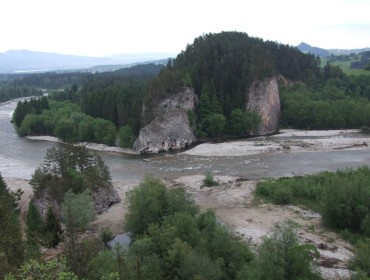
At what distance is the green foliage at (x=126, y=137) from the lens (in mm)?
87250

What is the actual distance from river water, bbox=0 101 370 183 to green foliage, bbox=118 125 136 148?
486cm

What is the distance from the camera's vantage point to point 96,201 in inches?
2014

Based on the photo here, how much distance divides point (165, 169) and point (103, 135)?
26.5 meters

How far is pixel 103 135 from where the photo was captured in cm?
9150

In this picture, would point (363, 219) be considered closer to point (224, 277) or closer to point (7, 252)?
point (224, 277)

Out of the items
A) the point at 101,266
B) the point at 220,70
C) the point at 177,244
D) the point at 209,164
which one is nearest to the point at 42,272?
the point at 101,266

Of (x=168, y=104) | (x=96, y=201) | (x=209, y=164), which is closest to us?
(x=96, y=201)

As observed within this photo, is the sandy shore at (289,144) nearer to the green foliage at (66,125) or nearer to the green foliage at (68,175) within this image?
the green foliage at (66,125)

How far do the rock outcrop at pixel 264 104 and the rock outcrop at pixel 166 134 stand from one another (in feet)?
58.5

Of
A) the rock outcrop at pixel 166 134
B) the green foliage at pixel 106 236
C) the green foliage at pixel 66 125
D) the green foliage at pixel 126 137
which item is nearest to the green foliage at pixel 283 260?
the green foliage at pixel 106 236

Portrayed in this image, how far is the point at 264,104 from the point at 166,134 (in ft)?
89.6

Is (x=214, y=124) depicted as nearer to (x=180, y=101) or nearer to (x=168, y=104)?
(x=180, y=101)

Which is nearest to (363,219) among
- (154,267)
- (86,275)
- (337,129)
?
(154,267)

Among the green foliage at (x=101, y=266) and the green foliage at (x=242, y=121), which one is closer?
the green foliage at (x=101, y=266)
